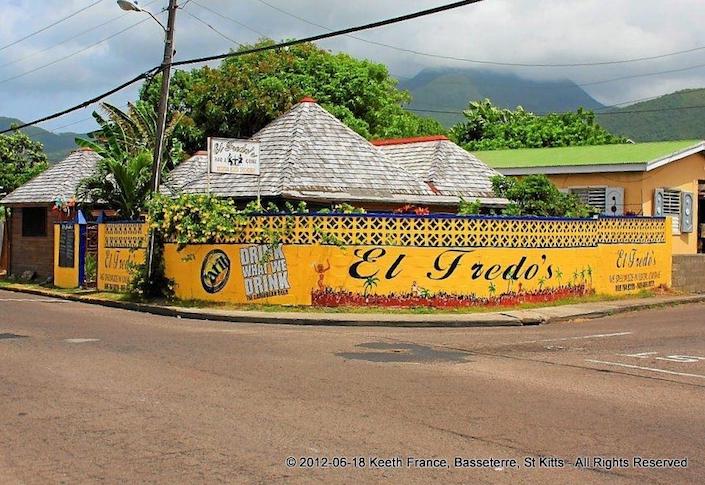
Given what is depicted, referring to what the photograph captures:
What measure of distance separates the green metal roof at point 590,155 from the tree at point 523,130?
451 inches

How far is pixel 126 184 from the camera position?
26.4 metres

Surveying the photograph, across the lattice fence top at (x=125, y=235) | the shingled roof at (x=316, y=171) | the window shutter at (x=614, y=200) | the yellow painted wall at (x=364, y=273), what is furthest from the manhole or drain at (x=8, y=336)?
the window shutter at (x=614, y=200)

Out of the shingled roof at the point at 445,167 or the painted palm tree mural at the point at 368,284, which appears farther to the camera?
the shingled roof at the point at 445,167

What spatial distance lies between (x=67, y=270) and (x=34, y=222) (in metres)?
6.48

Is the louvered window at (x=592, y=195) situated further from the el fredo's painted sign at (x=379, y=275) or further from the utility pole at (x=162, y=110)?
the utility pole at (x=162, y=110)

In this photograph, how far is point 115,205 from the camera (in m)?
27.1

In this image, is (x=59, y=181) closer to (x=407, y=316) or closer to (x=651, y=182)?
(x=407, y=316)

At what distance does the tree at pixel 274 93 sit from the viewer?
42.3 meters

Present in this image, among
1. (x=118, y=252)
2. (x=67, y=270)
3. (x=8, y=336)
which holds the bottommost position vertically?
(x=8, y=336)

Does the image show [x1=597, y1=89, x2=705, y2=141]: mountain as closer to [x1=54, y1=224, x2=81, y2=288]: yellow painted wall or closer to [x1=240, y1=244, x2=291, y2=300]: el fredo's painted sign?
[x1=54, y1=224, x2=81, y2=288]: yellow painted wall

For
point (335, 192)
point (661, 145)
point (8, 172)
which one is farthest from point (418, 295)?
point (8, 172)

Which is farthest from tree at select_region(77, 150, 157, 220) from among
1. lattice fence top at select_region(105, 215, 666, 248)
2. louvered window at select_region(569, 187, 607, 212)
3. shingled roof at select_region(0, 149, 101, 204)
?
louvered window at select_region(569, 187, 607, 212)

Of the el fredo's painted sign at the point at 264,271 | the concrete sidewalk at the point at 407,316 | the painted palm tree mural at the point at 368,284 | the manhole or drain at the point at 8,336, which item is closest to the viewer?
the manhole or drain at the point at 8,336

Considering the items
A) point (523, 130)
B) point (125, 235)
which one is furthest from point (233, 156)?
point (523, 130)
